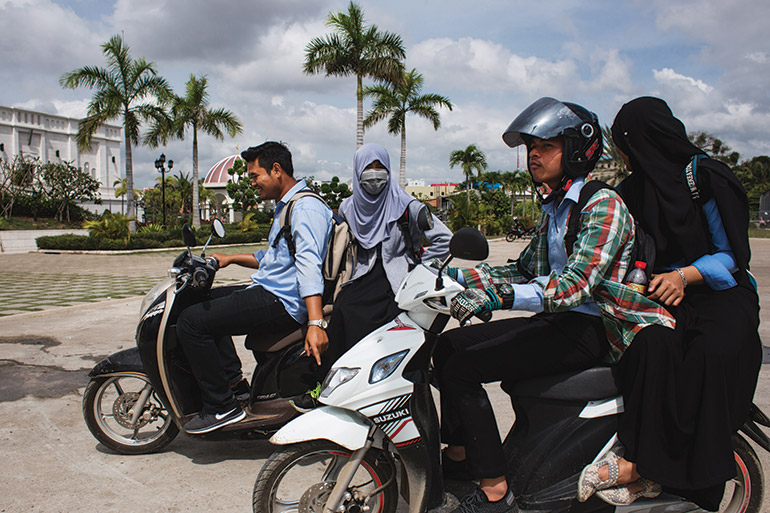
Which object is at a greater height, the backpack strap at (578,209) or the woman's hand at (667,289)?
the backpack strap at (578,209)

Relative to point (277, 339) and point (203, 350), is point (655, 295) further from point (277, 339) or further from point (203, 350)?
point (203, 350)

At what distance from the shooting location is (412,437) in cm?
215

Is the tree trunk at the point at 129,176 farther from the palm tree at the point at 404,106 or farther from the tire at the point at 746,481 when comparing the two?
the tire at the point at 746,481

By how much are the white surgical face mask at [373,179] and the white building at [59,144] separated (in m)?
64.3

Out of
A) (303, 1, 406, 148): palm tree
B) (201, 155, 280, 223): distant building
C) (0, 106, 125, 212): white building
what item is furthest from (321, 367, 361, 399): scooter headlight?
(201, 155, 280, 223): distant building

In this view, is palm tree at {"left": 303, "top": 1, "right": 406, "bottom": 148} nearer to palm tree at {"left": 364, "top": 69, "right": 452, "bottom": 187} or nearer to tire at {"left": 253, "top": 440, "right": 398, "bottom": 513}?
palm tree at {"left": 364, "top": 69, "right": 452, "bottom": 187}

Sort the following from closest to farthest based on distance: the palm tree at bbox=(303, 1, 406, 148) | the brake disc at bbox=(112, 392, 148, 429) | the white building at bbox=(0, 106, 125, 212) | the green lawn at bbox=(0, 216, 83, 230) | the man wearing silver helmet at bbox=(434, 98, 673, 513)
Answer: the man wearing silver helmet at bbox=(434, 98, 673, 513) < the brake disc at bbox=(112, 392, 148, 429) < the palm tree at bbox=(303, 1, 406, 148) < the green lawn at bbox=(0, 216, 83, 230) < the white building at bbox=(0, 106, 125, 212)

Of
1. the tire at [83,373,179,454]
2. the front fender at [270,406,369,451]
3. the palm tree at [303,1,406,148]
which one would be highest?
the palm tree at [303,1,406,148]

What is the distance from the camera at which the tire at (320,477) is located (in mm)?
2100

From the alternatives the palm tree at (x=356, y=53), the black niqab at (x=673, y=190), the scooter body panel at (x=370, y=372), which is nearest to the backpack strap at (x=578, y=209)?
the black niqab at (x=673, y=190)

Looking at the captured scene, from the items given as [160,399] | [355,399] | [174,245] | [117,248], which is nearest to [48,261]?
[117,248]

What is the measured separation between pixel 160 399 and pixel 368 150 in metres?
1.70

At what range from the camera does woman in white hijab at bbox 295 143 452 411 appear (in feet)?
9.34

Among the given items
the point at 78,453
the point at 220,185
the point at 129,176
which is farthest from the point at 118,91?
the point at 220,185
